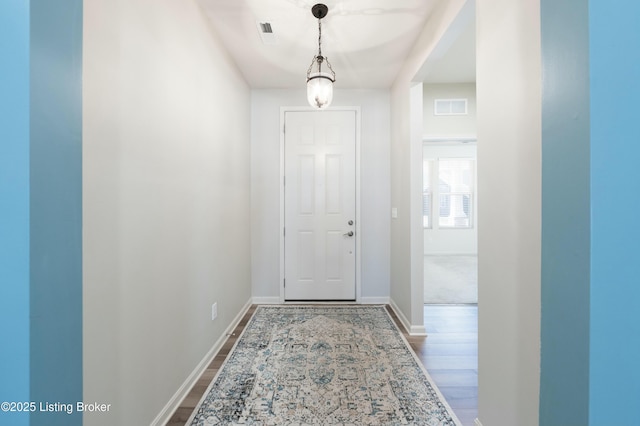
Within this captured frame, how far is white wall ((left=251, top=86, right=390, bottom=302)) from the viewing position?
355 centimetres

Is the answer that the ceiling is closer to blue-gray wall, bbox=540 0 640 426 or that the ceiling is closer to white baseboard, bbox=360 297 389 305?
blue-gray wall, bbox=540 0 640 426

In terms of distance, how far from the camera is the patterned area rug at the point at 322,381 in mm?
1610

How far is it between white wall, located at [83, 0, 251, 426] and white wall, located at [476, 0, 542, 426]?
169 cm

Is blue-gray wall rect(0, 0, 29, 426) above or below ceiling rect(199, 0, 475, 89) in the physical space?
below

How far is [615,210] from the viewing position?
23.5 inches

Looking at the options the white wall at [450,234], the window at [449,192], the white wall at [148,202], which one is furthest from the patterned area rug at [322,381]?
the window at [449,192]

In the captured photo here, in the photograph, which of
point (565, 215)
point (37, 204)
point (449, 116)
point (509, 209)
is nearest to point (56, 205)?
point (37, 204)

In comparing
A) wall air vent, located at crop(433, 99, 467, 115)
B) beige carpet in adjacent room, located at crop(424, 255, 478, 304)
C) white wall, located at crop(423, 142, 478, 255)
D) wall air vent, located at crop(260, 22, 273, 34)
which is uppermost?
wall air vent, located at crop(433, 99, 467, 115)

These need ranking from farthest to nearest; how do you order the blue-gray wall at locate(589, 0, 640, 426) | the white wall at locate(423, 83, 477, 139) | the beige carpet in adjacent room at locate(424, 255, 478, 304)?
the white wall at locate(423, 83, 477, 139), the beige carpet in adjacent room at locate(424, 255, 478, 304), the blue-gray wall at locate(589, 0, 640, 426)

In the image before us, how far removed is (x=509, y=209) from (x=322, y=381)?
157 cm

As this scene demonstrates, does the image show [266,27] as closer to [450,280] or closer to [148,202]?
[148,202]

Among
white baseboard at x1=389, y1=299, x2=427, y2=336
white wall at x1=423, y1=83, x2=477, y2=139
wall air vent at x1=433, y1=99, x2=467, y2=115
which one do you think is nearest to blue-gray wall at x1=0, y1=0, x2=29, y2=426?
white baseboard at x1=389, y1=299, x2=427, y2=336

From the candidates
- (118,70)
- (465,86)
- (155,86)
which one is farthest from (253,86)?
(465,86)


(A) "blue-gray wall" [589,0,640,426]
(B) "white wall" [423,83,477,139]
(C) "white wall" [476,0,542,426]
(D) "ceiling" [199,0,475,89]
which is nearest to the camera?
(A) "blue-gray wall" [589,0,640,426]
